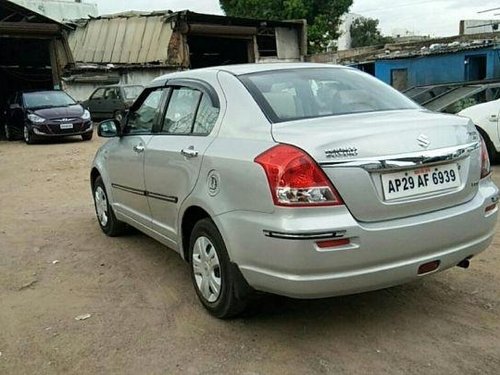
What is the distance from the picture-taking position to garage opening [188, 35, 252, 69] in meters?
29.7

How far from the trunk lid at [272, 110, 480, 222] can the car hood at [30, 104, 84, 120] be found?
13.9 m

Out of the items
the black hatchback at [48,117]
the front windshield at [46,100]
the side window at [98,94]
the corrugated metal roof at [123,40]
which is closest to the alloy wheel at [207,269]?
the black hatchback at [48,117]

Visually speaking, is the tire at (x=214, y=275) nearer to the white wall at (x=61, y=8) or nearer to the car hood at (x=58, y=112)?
the car hood at (x=58, y=112)

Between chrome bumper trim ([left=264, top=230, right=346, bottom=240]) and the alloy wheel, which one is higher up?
chrome bumper trim ([left=264, top=230, right=346, bottom=240])

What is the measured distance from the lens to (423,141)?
3.26 metres

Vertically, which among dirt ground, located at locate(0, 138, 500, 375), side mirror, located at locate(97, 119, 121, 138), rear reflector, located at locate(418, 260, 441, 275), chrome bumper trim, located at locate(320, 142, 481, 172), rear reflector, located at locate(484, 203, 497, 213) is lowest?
dirt ground, located at locate(0, 138, 500, 375)

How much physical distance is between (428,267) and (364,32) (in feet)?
207

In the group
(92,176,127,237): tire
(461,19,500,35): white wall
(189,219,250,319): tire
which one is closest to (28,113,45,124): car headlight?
(92,176,127,237): tire

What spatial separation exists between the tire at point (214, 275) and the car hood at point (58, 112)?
1327 cm

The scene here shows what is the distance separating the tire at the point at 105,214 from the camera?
5836 mm

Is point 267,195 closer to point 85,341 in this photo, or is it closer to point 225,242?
point 225,242

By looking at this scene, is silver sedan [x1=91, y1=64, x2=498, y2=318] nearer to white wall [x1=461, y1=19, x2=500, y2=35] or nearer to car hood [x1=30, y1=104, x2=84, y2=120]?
car hood [x1=30, y1=104, x2=84, y2=120]

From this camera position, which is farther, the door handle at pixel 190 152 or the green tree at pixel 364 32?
the green tree at pixel 364 32

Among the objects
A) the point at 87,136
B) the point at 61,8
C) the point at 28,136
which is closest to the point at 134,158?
the point at 87,136
